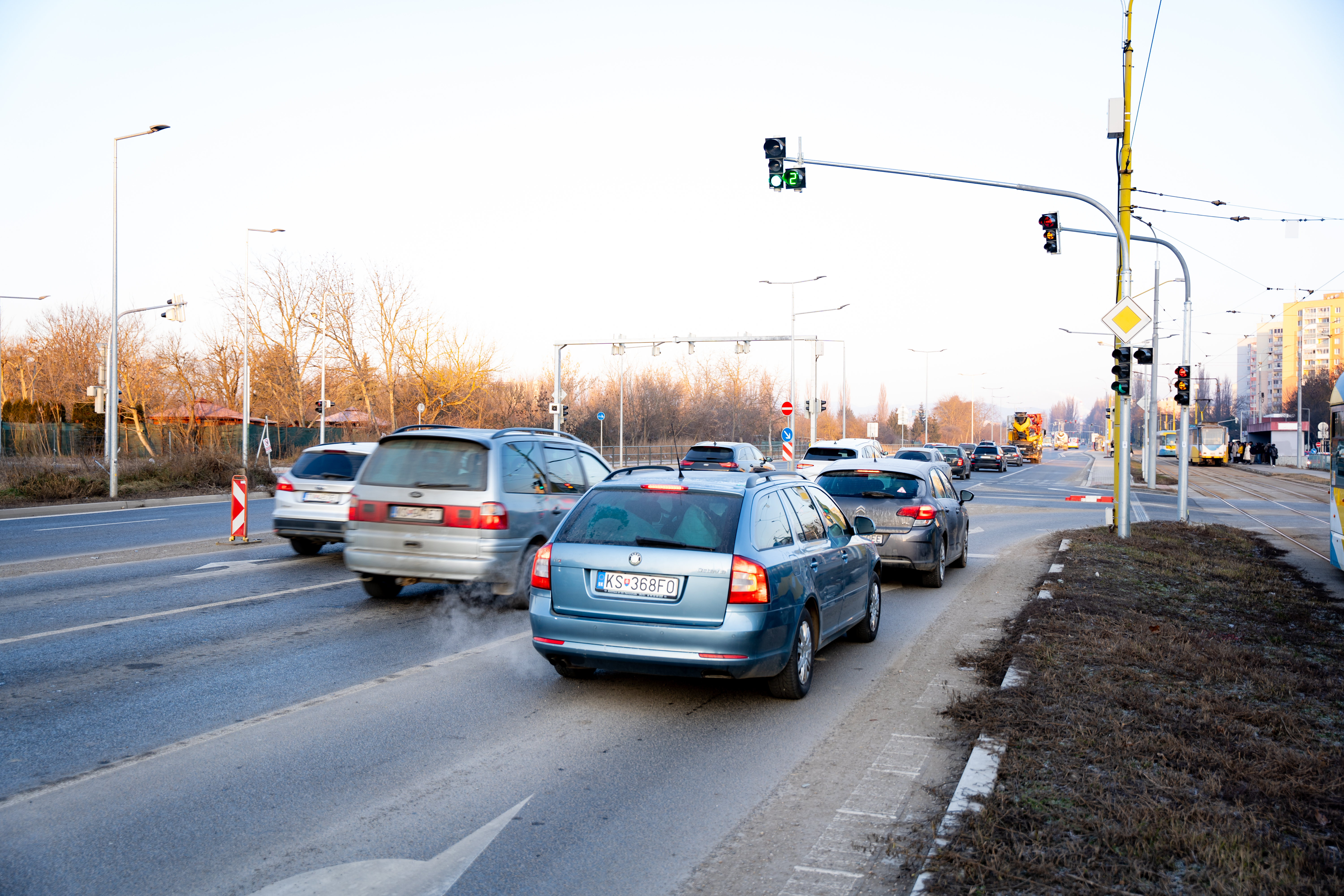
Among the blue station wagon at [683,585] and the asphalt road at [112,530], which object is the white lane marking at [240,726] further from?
the asphalt road at [112,530]

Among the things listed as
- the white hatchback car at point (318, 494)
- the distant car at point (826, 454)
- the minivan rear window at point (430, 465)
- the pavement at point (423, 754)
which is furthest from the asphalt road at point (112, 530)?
the distant car at point (826, 454)

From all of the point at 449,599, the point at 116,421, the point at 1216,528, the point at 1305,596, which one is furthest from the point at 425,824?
the point at 116,421

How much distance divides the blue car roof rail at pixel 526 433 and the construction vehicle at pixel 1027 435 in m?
76.7

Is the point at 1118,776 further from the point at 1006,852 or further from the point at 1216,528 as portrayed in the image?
the point at 1216,528

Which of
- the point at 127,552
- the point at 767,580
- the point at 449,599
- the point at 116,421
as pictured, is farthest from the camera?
the point at 116,421

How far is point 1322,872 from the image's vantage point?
3.63 metres

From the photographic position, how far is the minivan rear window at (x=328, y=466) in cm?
1356

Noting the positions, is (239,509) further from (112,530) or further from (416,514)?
(416,514)

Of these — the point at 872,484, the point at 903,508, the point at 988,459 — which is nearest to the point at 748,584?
the point at 903,508

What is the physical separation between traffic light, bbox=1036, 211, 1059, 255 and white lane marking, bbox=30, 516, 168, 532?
18.3m

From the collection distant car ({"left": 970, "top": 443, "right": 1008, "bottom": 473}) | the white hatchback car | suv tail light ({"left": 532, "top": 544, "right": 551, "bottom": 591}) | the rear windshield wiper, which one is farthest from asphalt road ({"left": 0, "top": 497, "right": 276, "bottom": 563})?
distant car ({"left": 970, "top": 443, "right": 1008, "bottom": 473})

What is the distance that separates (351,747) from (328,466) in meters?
8.71

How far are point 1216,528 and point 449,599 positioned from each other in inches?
638

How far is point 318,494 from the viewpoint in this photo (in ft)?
44.2
